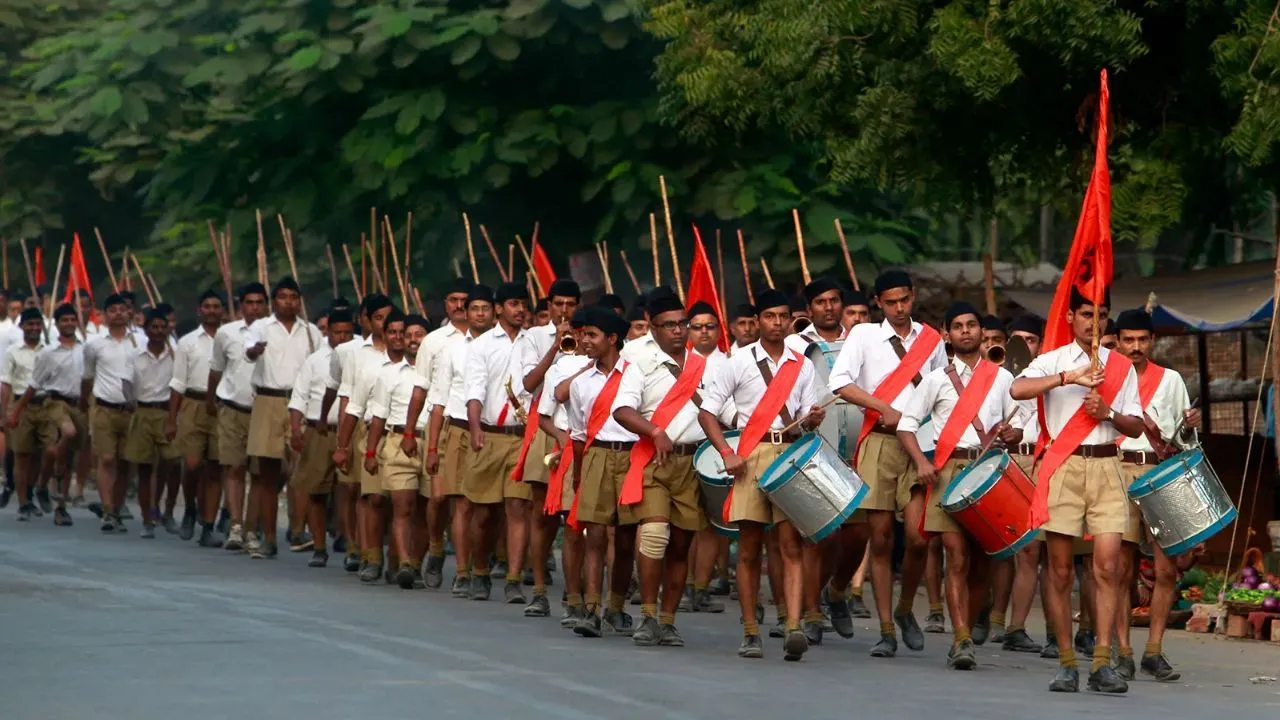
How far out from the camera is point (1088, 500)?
1168cm

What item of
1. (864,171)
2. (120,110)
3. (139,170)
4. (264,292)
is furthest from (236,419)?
(139,170)

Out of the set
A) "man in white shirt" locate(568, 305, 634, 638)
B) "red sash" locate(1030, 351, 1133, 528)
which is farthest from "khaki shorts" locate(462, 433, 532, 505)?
"red sash" locate(1030, 351, 1133, 528)

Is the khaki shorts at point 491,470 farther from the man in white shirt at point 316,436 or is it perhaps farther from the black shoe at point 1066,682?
the black shoe at point 1066,682

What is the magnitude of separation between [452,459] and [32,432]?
896 cm

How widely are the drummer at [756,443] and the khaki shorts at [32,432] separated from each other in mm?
12514

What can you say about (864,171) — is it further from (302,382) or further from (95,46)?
(95,46)

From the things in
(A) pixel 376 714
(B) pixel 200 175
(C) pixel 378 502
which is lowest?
(A) pixel 376 714

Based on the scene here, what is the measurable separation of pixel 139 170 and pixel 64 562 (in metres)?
12.6

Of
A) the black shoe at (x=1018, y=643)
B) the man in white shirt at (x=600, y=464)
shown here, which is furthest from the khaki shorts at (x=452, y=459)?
the black shoe at (x=1018, y=643)

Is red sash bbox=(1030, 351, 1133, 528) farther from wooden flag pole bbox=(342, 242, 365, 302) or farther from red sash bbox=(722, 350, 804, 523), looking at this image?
wooden flag pole bbox=(342, 242, 365, 302)

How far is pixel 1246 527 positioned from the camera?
703 inches

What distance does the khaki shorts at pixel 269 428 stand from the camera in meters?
20.0

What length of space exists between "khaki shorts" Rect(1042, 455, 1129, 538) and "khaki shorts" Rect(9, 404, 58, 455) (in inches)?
569

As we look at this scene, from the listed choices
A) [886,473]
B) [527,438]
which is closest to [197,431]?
[527,438]
